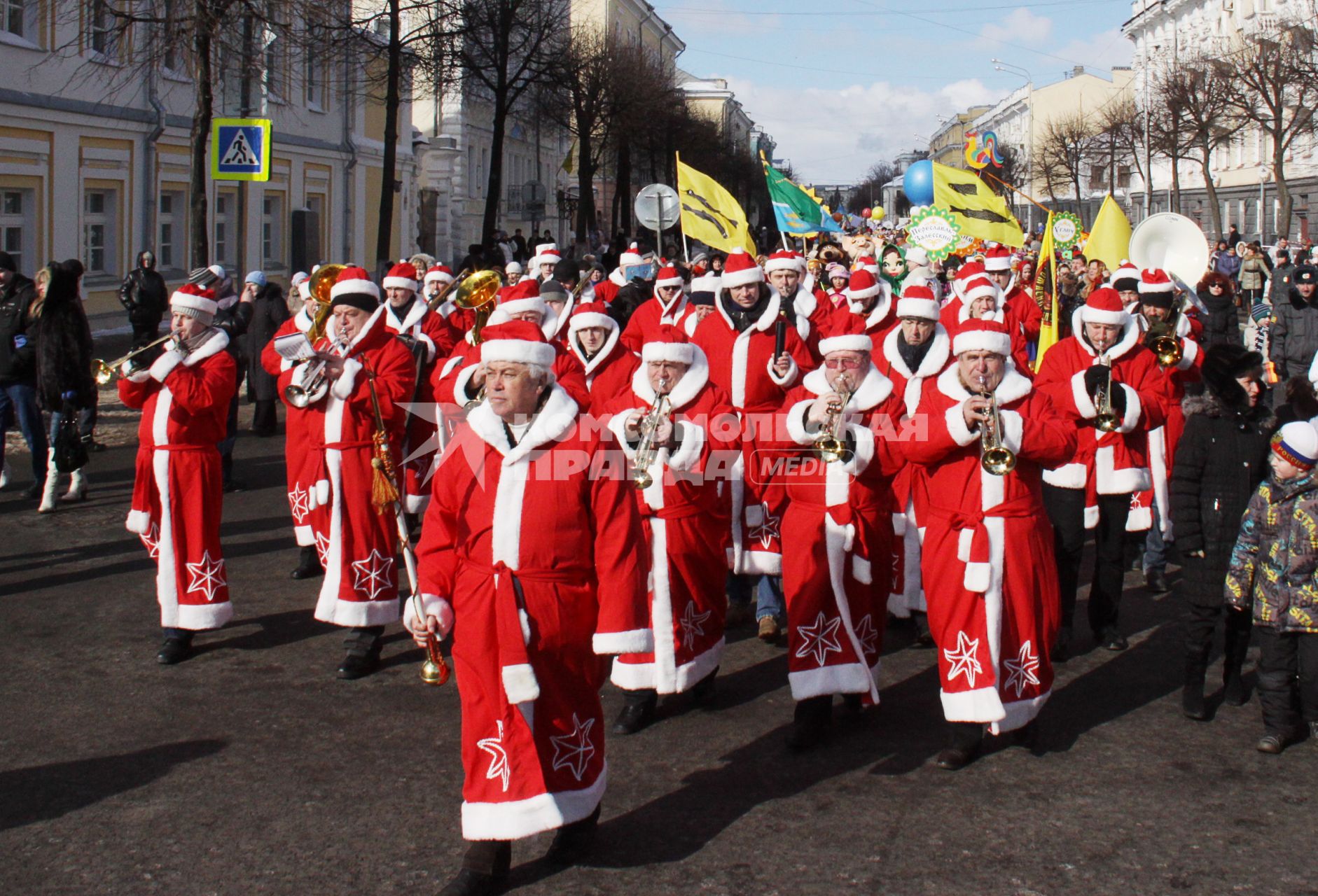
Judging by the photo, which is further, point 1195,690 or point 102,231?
point 102,231

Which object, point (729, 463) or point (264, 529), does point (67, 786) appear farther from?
point (264, 529)

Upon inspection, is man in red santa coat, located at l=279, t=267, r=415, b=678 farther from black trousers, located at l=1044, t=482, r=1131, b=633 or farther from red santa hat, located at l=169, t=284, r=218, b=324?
black trousers, located at l=1044, t=482, r=1131, b=633

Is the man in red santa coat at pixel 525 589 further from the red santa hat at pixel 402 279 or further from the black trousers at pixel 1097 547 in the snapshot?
the red santa hat at pixel 402 279

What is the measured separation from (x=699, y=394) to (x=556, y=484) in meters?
2.14

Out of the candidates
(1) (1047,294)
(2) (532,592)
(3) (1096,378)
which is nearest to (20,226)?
(1) (1047,294)

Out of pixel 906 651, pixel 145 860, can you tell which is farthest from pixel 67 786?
pixel 906 651

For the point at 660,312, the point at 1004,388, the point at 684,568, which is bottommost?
the point at 684,568

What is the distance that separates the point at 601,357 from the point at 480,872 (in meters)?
3.88

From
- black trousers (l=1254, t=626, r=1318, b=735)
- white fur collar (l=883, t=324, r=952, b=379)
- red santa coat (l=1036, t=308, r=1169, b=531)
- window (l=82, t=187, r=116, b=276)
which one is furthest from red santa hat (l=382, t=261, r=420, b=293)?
window (l=82, t=187, r=116, b=276)

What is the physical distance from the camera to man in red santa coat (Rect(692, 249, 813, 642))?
7594 mm

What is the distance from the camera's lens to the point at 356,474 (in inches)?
283

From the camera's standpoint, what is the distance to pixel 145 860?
4898mm

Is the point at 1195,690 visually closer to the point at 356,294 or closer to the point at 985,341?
the point at 985,341

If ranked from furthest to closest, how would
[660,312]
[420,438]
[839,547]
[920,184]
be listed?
[920,184]
[660,312]
[420,438]
[839,547]
